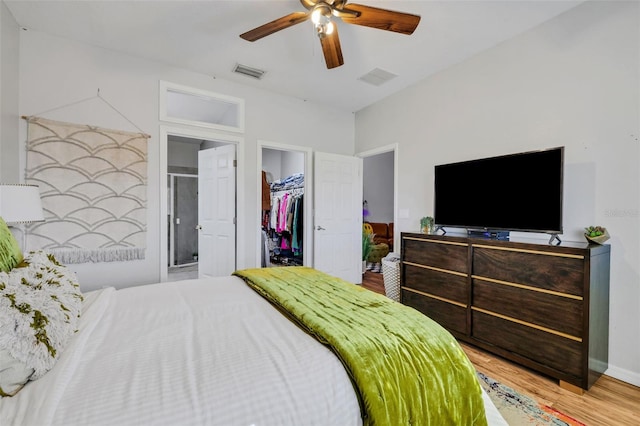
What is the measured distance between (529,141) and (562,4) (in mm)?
1011

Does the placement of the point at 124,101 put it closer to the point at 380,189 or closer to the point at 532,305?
the point at 532,305

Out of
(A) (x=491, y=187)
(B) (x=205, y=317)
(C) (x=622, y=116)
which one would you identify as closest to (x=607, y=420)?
(A) (x=491, y=187)

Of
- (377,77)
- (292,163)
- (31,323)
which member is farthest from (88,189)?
(292,163)

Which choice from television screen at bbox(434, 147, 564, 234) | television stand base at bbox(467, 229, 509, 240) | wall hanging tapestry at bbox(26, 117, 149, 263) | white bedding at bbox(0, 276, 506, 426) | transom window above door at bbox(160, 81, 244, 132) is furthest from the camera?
transom window above door at bbox(160, 81, 244, 132)

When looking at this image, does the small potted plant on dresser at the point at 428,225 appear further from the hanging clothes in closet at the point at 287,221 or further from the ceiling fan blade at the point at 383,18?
the hanging clothes in closet at the point at 287,221

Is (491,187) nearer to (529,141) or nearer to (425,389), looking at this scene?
(529,141)

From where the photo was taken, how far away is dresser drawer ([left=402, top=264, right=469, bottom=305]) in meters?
2.47

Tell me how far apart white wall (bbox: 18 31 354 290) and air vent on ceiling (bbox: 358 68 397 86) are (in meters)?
1.12

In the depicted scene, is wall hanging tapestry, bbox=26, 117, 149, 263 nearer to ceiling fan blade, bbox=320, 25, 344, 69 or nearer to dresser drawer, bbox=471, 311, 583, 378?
ceiling fan blade, bbox=320, 25, 344, 69

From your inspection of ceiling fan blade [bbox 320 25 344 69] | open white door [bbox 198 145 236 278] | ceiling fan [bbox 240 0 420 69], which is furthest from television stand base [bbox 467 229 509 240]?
open white door [bbox 198 145 236 278]

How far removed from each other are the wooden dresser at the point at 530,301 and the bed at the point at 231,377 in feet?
3.81

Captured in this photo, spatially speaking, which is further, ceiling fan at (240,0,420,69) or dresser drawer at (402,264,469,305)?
dresser drawer at (402,264,469,305)

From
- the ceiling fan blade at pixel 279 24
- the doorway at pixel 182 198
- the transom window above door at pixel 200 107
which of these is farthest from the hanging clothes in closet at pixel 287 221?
the ceiling fan blade at pixel 279 24

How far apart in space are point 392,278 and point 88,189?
A: 10.7 ft
